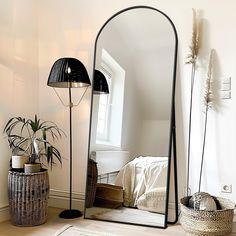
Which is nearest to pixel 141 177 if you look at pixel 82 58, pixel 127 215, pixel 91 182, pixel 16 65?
pixel 127 215

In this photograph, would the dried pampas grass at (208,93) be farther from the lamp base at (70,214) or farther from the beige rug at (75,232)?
the lamp base at (70,214)

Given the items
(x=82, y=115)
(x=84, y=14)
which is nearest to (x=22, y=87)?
(x=82, y=115)

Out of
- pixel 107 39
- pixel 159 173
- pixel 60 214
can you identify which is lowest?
pixel 60 214

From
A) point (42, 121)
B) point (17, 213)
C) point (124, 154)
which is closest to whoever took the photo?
point (17, 213)

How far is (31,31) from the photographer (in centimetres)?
303

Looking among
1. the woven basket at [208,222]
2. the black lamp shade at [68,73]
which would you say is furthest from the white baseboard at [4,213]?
the woven basket at [208,222]

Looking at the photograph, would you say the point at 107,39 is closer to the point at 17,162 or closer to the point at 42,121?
the point at 42,121

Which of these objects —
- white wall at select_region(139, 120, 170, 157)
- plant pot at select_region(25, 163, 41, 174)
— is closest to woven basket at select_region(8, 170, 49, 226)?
plant pot at select_region(25, 163, 41, 174)

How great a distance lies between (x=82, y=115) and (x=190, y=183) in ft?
3.91

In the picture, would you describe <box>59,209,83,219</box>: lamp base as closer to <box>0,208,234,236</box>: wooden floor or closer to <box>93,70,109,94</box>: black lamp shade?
<box>0,208,234,236</box>: wooden floor

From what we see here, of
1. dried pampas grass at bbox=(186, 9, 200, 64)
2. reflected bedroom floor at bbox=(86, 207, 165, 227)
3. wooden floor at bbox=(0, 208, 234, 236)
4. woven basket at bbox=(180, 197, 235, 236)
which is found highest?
dried pampas grass at bbox=(186, 9, 200, 64)

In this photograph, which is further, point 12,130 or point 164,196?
point 12,130

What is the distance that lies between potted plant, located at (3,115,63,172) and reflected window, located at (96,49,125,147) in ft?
1.54

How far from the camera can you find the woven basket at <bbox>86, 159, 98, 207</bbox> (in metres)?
2.74
